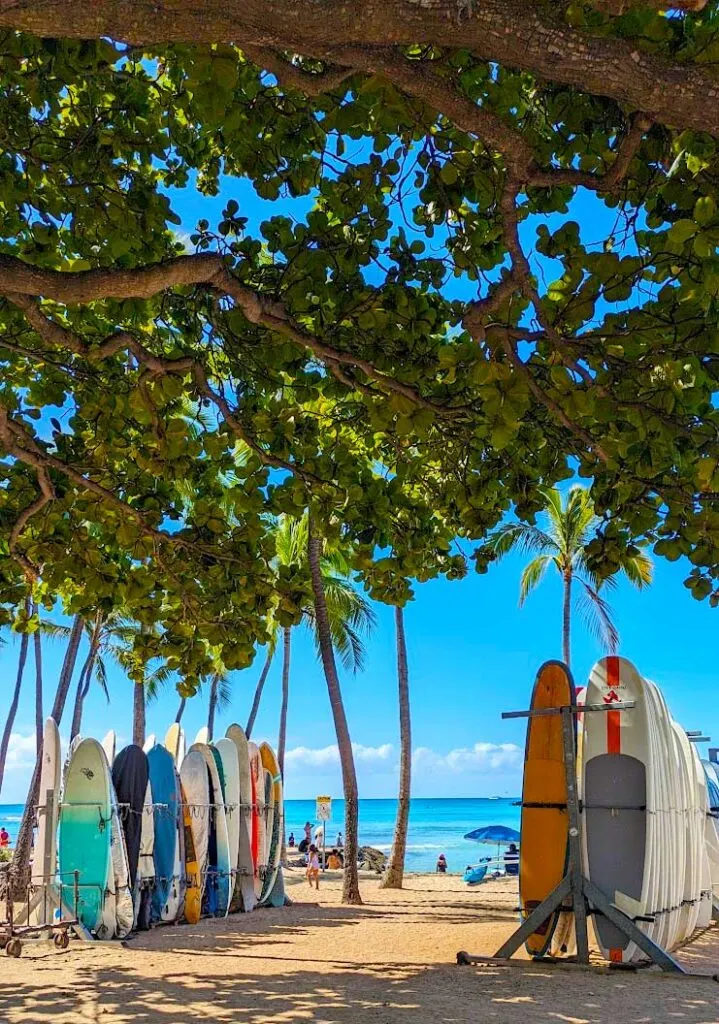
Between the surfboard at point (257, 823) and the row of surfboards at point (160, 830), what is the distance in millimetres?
20

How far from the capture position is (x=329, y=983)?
852cm

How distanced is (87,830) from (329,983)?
5195mm

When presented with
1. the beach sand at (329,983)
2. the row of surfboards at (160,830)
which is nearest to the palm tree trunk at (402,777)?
the row of surfboards at (160,830)

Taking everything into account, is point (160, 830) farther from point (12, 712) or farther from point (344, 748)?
point (12, 712)

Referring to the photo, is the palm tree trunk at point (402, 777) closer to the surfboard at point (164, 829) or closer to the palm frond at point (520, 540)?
the palm frond at point (520, 540)

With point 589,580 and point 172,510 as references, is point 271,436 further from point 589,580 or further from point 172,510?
point 589,580

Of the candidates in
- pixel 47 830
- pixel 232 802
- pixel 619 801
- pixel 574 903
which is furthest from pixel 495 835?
pixel 574 903

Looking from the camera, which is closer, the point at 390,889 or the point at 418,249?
the point at 418,249

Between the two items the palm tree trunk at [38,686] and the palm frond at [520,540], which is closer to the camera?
the palm frond at [520,540]

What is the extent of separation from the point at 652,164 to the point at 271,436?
8.81 ft

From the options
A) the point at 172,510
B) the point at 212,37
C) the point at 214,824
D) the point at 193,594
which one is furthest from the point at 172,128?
the point at 214,824

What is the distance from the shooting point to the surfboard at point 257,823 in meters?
17.2

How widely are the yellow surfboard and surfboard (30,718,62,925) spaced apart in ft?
8.89

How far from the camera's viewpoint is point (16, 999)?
305 inches
